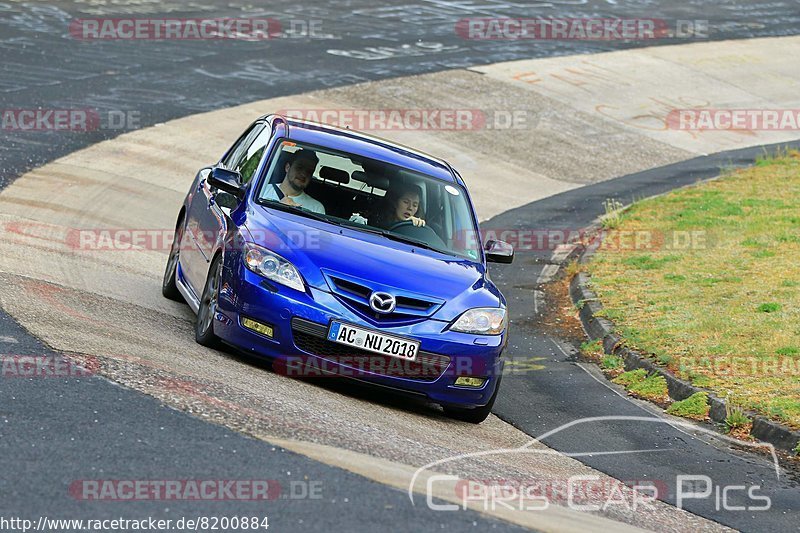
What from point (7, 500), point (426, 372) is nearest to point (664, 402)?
point (426, 372)

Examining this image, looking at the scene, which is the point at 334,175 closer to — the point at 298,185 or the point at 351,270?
the point at 298,185

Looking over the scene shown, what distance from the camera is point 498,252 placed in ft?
34.0

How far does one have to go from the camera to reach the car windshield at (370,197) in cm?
987

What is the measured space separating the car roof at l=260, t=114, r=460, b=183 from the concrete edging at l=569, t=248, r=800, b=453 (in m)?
2.61

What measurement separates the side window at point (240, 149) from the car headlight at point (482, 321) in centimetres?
289

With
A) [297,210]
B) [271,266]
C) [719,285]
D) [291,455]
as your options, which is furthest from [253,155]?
[719,285]

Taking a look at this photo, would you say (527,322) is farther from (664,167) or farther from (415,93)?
(415,93)

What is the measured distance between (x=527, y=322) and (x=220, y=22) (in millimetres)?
18468

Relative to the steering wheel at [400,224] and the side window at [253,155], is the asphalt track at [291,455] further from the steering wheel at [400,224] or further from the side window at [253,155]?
the side window at [253,155]

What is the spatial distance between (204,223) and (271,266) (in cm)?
185

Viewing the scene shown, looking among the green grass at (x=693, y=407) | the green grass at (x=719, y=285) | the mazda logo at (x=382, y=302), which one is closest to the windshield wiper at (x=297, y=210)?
the mazda logo at (x=382, y=302)

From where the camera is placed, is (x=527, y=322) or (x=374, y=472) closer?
(x=374, y=472)

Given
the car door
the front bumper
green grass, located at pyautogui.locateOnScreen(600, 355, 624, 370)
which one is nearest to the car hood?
the front bumper

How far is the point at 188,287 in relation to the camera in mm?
10680
